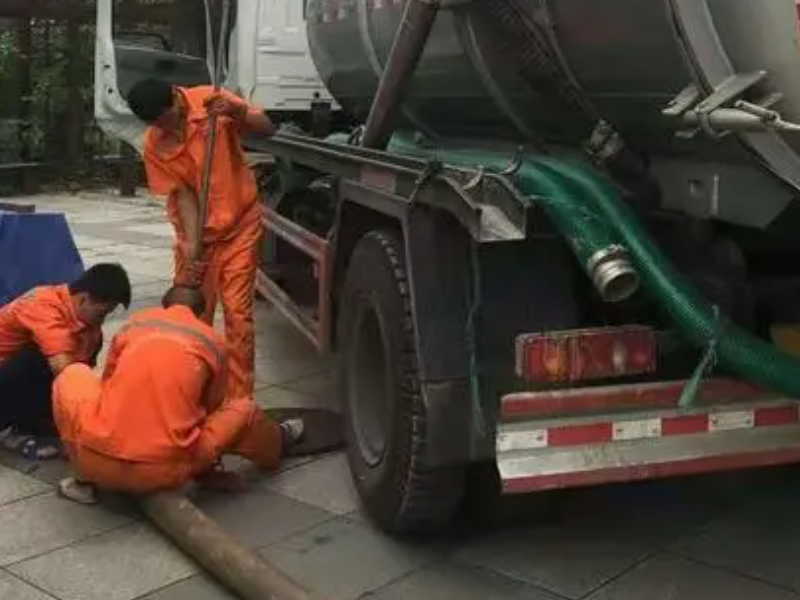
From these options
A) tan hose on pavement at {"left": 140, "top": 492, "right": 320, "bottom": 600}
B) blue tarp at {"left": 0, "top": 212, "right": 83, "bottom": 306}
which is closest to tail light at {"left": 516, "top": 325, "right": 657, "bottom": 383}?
tan hose on pavement at {"left": 140, "top": 492, "right": 320, "bottom": 600}

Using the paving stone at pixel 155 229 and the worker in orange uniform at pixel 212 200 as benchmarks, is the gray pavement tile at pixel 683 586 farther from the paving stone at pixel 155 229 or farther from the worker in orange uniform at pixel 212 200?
the paving stone at pixel 155 229

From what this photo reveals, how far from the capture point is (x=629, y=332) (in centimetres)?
352

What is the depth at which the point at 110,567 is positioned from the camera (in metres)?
3.89

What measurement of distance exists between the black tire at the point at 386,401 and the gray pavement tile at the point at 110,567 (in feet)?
2.45

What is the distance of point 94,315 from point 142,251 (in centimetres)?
616

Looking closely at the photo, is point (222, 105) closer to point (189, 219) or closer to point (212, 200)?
point (212, 200)

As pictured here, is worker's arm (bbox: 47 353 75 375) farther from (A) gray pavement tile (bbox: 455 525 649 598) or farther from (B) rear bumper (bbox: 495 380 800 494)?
(B) rear bumper (bbox: 495 380 800 494)

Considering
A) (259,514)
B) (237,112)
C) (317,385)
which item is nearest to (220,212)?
(237,112)

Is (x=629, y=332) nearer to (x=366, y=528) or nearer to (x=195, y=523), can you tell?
(x=366, y=528)

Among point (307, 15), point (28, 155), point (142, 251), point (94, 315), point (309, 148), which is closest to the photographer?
point (94, 315)

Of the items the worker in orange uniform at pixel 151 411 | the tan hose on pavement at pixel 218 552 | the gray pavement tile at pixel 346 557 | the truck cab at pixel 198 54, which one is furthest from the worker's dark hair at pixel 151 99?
the gray pavement tile at pixel 346 557

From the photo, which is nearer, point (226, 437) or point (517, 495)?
point (517, 495)

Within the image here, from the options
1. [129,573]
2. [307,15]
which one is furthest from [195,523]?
[307,15]

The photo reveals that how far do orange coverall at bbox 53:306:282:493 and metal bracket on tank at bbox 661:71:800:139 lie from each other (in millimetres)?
2171
